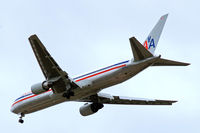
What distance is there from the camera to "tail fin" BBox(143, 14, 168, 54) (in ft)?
148

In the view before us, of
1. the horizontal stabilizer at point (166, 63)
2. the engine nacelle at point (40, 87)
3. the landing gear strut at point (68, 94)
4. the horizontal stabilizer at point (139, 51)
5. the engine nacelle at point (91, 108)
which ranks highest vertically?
the horizontal stabilizer at point (139, 51)

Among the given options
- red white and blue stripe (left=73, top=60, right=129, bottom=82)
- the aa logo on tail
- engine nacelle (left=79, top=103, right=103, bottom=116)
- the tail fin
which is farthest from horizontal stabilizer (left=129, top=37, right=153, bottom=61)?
engine nacelle (left=79, top=103, right=103, bottom=116)

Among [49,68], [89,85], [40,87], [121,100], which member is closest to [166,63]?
[89,85]

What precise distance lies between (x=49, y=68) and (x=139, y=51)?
831 centimetres

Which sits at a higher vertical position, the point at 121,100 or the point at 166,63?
the point at 166,63

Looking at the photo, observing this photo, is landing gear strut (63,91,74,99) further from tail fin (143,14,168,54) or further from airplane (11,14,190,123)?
tail fin (143,14,168,54)

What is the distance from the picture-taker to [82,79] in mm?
45344

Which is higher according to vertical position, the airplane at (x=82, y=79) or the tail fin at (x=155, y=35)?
the tail fin at (x=155, y=35)

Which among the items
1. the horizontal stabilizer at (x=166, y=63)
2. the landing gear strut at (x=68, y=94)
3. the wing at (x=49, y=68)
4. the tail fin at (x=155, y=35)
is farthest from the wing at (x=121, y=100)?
the horizontal stabilizer at (x=166, y=63)

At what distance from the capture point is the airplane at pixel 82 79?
136 feet

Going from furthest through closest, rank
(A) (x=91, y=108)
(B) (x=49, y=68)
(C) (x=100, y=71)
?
1. (A) (x=91, y=108)
2. (C) (x=100, y=71)
3. (B) (x=49, y=68)

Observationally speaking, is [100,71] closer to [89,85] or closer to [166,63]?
[89,85]

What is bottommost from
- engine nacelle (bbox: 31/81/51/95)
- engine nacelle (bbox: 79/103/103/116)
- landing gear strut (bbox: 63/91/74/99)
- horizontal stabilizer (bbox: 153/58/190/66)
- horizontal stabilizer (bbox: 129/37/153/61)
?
engine nacelle (bbox: 79/103/103/116)

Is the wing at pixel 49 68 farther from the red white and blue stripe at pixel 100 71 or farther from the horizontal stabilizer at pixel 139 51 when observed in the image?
the horizontal stabilizer at pixel 139 51
